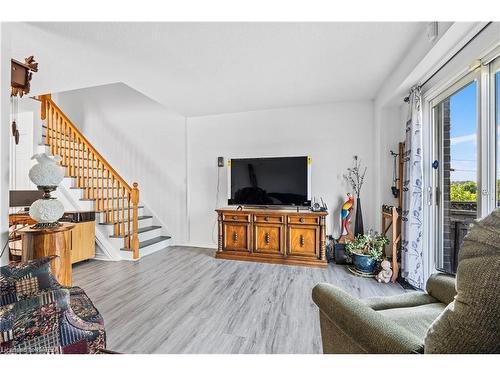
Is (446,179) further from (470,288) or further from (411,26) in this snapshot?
(470,288)

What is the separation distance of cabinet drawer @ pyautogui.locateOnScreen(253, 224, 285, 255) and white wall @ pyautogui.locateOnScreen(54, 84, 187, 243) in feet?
5.40

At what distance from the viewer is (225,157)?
4250 mm

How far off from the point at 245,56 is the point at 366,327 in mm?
2353

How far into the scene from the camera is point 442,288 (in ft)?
4.49

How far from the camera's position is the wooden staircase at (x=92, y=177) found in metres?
3.94

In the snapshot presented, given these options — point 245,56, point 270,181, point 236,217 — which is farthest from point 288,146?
point 245,56

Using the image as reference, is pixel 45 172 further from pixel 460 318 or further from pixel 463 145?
pixel 463 145

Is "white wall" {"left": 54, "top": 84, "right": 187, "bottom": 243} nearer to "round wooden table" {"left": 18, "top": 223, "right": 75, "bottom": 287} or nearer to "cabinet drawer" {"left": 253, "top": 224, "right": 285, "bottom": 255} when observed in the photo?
"cabinet drawer" {"left": 253, "top": 224, "right": 285, "bottom": 255}

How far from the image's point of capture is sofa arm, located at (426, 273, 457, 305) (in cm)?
132

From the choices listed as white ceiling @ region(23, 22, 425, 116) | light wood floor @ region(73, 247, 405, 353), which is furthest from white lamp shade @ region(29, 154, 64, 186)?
light wood floor @ region(73, 247, 405, 353)

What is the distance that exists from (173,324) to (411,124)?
3.02 metres
